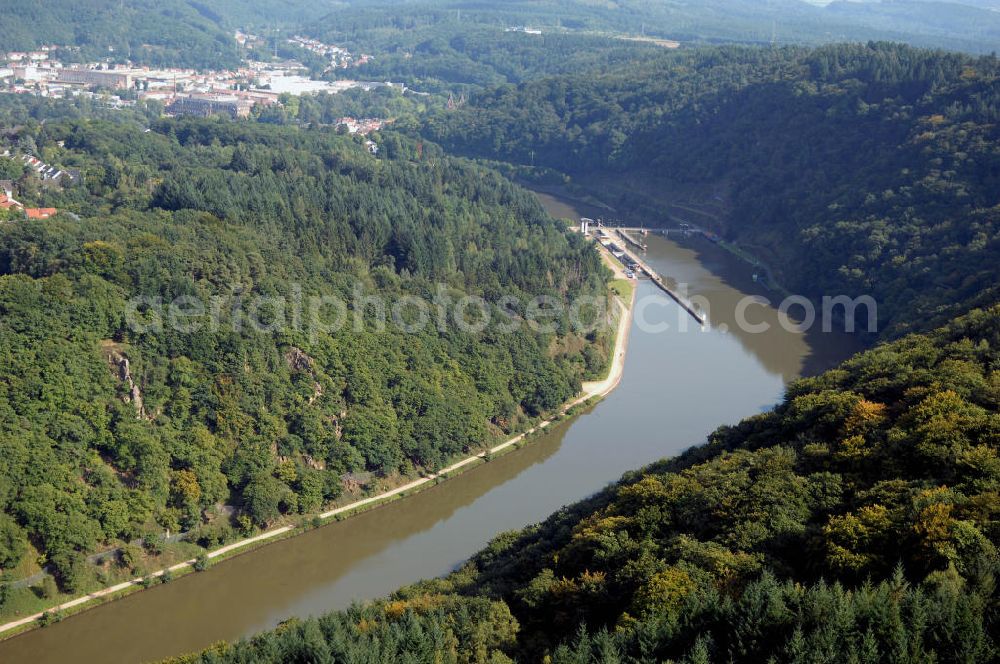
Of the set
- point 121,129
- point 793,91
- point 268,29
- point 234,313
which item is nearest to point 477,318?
point 234,313

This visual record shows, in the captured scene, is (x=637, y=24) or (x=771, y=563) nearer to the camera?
(x=771, y=563)

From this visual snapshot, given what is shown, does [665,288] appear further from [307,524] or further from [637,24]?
[637,24]

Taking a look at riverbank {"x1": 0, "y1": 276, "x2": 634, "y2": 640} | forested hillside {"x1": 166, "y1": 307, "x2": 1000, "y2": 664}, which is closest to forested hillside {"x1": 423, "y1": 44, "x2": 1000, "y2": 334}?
riverbank {"x1": 0, "y1": 276, "x2": 634, "y2": 640}

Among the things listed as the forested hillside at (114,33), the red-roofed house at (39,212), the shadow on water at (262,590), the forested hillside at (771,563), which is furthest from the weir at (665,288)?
the forested hillside at (114,33)

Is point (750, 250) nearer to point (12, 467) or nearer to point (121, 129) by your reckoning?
point (121, 129)

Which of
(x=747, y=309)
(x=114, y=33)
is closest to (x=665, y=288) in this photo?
(x=747, y=309)
